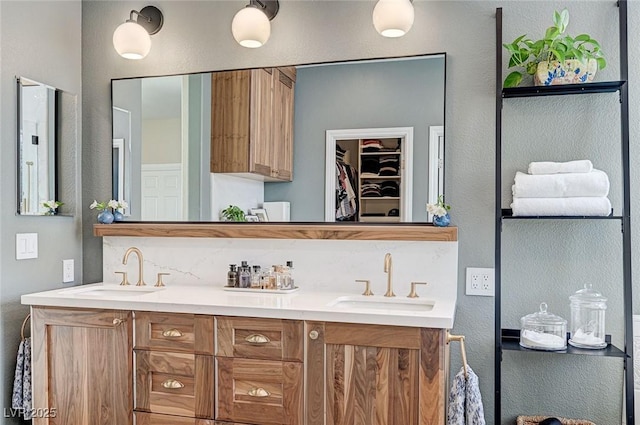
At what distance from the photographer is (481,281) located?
2.43 m

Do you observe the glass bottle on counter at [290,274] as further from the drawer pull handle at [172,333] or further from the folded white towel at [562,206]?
the folded white towel at [562,206]

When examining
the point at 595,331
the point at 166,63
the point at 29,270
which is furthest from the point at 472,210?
the point at 29,270

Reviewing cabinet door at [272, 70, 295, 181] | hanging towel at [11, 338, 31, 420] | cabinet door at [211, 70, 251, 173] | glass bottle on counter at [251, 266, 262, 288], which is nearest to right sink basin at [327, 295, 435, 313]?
glass bottle on counter at [251, 266, 262, 288]

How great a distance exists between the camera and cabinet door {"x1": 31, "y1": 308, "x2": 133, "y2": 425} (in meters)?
2.29

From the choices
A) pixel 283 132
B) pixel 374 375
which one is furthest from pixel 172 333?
pixel 283 132

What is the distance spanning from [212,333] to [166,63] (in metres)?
1.52

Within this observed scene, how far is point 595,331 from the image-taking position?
2234mm

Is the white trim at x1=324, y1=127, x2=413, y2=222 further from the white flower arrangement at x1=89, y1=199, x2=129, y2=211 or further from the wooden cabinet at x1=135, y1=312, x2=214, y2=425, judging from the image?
the white flower arrangement at x1=89, y1=199, x2=129, y2=211

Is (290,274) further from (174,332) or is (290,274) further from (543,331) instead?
(543,331)

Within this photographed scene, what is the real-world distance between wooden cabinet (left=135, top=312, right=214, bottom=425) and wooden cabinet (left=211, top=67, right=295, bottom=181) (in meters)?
0.84

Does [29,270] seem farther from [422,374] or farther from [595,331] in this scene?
[595,331]

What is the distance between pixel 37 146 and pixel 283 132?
1.23 meters

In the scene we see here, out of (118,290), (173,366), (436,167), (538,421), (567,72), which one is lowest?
(538,421)

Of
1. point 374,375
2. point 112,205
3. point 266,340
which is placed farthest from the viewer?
point 112,205
